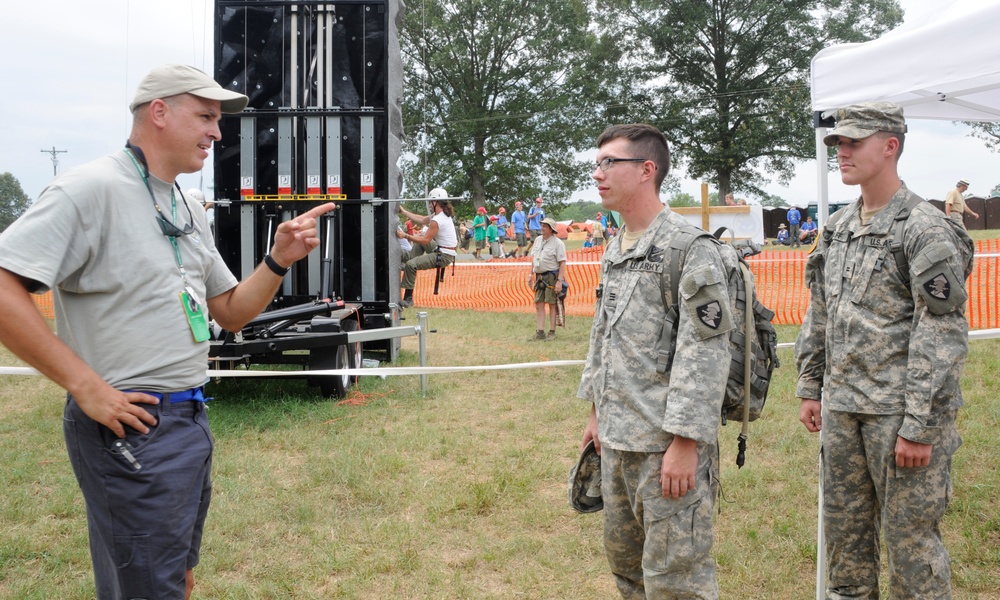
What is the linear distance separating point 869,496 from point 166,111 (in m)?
2.83

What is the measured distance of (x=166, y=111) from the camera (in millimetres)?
2396

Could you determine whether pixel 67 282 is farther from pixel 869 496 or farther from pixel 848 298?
pixel 869 496

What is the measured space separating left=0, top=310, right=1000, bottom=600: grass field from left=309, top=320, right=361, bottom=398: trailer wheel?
19cm

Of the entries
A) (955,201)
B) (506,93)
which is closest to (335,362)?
(955,201)

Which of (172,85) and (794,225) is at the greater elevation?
(794,225)

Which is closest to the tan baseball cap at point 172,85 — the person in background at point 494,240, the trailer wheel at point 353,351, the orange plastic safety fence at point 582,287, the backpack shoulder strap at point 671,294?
the backpack shoulder strap at point 671,294

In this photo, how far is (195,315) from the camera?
2416 millimetres

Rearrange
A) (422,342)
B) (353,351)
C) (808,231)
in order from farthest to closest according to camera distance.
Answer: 1. (808,231)
2. (353,351)
3. (422,342)

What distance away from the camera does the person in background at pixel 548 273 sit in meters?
12.0

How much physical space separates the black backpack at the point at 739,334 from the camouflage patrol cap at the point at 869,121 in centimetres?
69

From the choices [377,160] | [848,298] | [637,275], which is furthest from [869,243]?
[377,160]

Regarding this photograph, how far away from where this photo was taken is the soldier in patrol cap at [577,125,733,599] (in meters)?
2.52

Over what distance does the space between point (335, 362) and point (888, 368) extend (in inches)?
215

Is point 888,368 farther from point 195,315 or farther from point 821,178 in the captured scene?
point 195,315
